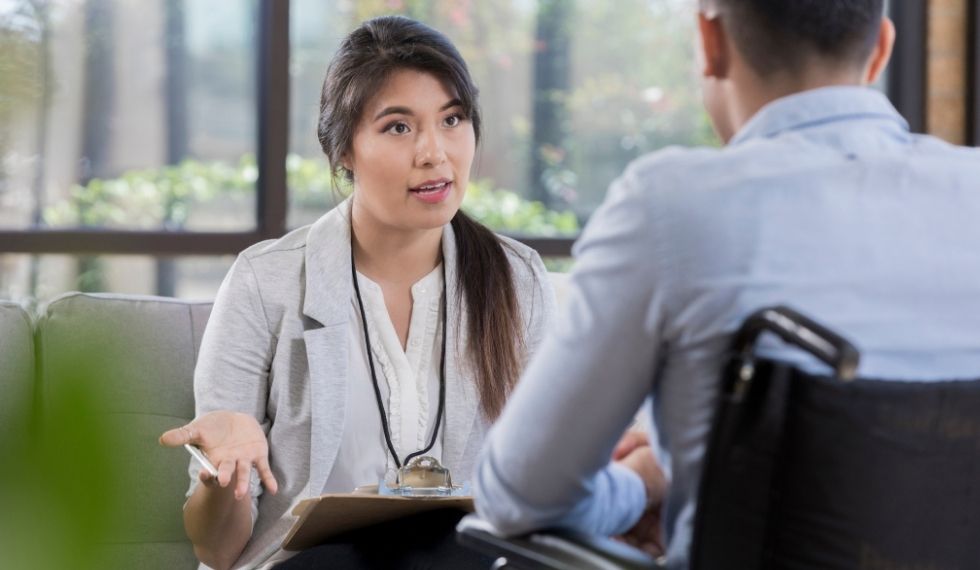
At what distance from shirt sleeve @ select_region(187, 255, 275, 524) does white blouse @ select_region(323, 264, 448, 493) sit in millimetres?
139

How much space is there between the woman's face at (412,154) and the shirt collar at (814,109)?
0.99m

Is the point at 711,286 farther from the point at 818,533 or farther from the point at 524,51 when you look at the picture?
the point at 524,51

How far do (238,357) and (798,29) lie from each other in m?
1.13

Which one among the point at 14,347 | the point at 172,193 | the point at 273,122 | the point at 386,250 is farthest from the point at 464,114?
the point at 172,193

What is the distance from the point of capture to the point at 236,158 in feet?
12.5

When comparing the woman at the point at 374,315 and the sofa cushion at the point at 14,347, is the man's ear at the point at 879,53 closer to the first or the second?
the woman at the point at 374,315

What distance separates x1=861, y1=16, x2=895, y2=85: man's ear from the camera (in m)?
1.11

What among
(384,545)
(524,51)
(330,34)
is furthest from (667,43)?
(384,545)

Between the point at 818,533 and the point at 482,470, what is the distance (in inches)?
12.0

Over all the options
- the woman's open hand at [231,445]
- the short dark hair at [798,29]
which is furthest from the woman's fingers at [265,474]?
the short dark hair at [798,29]

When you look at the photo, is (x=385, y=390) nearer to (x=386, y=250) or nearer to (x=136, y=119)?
(x=386, y=250)

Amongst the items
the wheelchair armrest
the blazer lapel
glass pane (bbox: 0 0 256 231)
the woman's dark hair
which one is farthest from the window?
the wheelchair armrest

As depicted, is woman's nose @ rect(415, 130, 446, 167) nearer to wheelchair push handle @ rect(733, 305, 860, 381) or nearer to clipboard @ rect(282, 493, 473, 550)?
clipboard @ rect(282, 493, 473, 550)

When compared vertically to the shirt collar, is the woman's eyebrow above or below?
above
